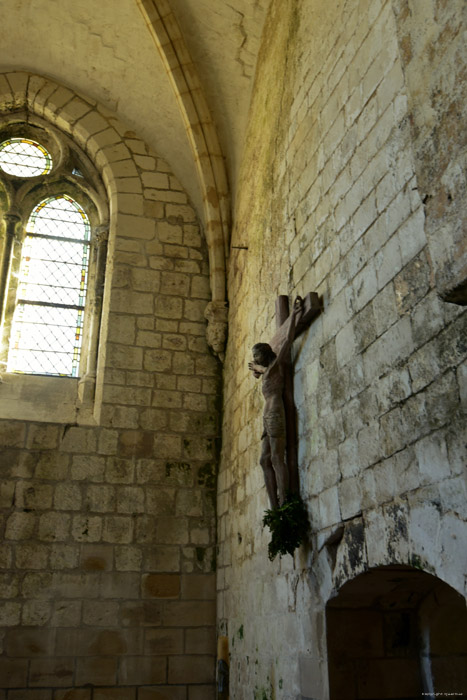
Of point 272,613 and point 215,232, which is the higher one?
point 215,232

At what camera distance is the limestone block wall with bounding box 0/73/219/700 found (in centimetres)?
554

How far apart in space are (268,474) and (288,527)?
0.49m

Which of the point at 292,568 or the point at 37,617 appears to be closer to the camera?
the point at 292,568

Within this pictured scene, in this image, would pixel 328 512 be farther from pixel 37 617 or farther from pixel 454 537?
pixel 37 617

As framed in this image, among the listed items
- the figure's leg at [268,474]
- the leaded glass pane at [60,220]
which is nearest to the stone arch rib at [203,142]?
the leaded glass pane at [60,220]

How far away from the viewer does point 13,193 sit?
7.26 m

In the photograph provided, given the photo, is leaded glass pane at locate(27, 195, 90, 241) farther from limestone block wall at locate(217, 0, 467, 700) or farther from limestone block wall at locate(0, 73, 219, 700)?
limestone block wall at locate(217, 0, 467, 700)

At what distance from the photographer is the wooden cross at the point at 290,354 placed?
13.0 feet

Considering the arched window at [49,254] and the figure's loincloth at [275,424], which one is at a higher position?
the arched window at [49,254]

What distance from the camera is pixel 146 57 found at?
7.16 metres

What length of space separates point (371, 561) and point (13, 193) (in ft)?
19.2

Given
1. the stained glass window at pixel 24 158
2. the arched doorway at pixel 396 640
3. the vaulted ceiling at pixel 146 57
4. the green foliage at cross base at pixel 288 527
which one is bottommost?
the arched doorway at pixel 396 640

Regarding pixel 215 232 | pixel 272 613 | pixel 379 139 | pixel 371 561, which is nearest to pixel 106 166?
pixel 215 232

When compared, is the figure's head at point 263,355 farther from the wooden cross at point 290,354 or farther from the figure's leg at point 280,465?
the figure's leg at point 280,465
